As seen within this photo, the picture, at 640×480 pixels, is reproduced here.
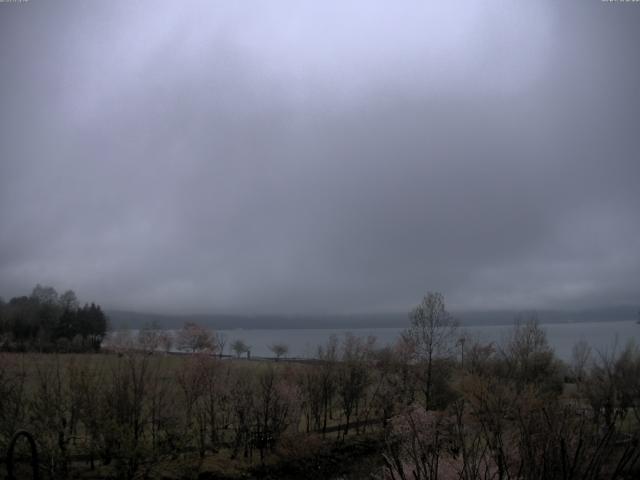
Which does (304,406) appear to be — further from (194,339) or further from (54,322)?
(54,322)

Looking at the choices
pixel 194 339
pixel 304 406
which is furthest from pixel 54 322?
pixel 304 406

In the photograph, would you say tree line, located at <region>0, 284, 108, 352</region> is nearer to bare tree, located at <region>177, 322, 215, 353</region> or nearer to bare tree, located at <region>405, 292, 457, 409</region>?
bare tree, located at <region>177, 322, 215, 353</region>

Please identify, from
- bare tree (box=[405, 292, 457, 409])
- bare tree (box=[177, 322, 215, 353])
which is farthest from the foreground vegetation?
bare tree (box=[177, 322, 215, 353])

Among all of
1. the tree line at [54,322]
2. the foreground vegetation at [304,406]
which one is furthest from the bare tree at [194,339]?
the foreground vegetation at [304,406]

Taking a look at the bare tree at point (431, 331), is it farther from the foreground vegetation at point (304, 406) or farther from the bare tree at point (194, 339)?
the bare tree at point (194, 339)

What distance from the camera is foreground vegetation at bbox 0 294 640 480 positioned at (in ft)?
101

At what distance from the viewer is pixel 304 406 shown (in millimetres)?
52375

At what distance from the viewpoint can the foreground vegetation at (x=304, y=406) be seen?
30859mm

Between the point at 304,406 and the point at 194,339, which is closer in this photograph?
the point at 304,406

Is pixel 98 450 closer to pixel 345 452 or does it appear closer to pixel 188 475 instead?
pixel 188 475

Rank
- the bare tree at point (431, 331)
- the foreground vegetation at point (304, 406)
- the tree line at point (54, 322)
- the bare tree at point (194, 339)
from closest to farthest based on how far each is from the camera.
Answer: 1. the foreground vegetation at point (304, 406)
2. the bare tree at point (431, 331)
3. the tree line at point (54, 322)
4. the bare tree at point (194, 339)

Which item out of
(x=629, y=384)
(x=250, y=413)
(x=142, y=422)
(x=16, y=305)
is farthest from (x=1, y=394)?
(x=16, y=305)

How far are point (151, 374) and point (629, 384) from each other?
4680 cm

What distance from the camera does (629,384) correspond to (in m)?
51.2
